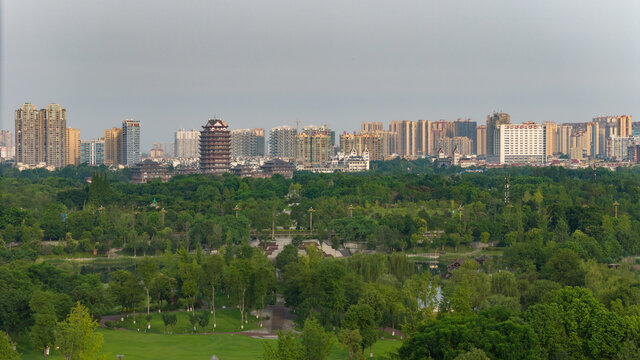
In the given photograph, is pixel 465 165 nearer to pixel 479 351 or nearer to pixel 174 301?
pixel 174 301

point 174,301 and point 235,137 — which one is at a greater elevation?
point 235,137

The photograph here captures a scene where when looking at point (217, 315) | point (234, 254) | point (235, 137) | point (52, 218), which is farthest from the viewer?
point (235, 137)

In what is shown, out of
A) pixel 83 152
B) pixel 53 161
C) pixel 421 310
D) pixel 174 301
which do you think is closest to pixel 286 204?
pixel 174 301

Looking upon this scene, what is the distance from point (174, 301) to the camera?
75.6ft

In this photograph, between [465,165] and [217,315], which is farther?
[465,165]

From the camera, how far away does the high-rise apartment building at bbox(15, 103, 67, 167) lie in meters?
86.0

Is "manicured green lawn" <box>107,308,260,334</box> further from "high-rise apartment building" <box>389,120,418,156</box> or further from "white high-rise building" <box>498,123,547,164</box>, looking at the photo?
"high-rise apartment building" <box>389,120,418,156</box>

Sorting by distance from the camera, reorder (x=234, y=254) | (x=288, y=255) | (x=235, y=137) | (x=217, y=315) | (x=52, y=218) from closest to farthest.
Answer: (x=217, y=315), (x=288, y=255), (x=234, y=254), (x=52, y=218), (x=235, y=137)

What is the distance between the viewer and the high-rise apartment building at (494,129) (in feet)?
356

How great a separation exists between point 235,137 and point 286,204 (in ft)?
234

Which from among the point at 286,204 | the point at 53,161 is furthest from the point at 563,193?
the point at 53,161

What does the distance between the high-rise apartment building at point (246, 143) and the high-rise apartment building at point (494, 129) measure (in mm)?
36196

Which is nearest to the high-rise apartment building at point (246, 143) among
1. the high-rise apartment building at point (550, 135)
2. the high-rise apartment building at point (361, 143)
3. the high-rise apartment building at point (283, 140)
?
the high-rise apartment building at point (283, 140)

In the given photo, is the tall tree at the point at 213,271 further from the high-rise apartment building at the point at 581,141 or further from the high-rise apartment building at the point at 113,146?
the high-rise apartment building at the point at 581,141
